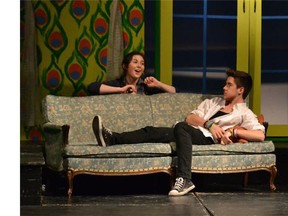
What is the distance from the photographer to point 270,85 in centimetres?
1077

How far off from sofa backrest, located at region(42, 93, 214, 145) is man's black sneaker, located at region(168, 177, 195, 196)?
1011mm

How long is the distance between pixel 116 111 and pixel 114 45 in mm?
903

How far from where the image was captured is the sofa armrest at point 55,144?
5.06m

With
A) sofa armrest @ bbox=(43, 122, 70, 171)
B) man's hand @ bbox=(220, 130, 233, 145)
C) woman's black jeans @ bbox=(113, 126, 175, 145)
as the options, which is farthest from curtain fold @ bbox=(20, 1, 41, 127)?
man's hand @ bbox=(220, 130, 233, 145)

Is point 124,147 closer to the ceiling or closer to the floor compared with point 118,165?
closer to the ceiling

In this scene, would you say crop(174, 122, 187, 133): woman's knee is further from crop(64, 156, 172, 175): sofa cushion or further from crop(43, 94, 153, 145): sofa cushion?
crop(43, 94, 153, 145): sofa cushion

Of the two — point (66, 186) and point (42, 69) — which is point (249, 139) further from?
point (42, 69)

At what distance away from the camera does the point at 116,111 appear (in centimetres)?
580

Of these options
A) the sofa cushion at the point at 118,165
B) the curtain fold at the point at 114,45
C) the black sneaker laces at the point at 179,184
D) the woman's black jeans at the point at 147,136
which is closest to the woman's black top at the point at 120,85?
the curtain fold at the point at 114,45

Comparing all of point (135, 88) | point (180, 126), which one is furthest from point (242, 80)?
point (135, 88)

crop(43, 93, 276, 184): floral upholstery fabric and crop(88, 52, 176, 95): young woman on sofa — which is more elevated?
crop(88, 52, 176, 95): young woman on sofa

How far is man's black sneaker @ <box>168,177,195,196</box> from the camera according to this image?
4887mm

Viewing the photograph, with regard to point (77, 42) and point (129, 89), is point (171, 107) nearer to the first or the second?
point (129, 89)

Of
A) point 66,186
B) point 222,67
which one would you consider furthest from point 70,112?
point 222,67
